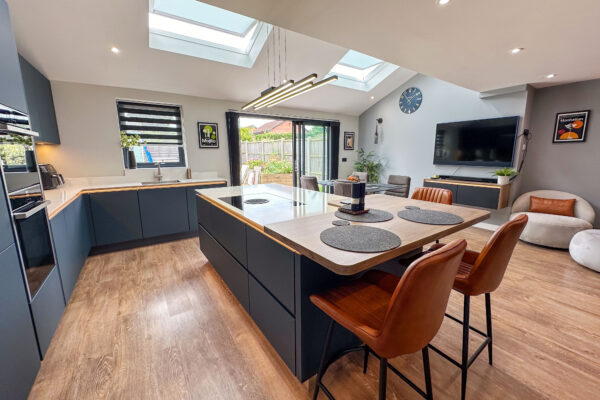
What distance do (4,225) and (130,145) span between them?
275cm

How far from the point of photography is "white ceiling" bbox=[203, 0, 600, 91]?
188cm

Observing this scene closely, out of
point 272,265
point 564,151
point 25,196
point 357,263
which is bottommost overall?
point 272,265

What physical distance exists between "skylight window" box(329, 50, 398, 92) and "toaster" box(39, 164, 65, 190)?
4.38 m

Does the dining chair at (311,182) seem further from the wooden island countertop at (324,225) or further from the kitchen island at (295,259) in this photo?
the kitchen island at (295,259)

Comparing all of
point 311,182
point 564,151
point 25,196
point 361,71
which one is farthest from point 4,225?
point 564,151

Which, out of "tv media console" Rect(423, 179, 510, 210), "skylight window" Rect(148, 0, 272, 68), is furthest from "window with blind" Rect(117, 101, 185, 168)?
"tv media console" Rect(423, 179, 510, 210)

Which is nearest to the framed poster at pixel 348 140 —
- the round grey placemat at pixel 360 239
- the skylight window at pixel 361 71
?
the skylight window at pixel 361 71

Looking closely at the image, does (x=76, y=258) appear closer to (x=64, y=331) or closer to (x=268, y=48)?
(x=64, y=331)

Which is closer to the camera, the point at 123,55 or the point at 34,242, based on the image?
the point at 34,242

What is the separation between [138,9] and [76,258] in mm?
2500

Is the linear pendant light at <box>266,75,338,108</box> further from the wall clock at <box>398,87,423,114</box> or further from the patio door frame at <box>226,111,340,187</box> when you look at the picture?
the wall clock at <box>398,87,423,114</box>

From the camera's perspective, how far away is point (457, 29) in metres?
2.19

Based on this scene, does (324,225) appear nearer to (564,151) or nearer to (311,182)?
(311,182)

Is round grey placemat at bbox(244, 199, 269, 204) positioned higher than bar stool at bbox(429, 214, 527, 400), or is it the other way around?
round grey placemat at bbox(244, 199, 269, 204)
